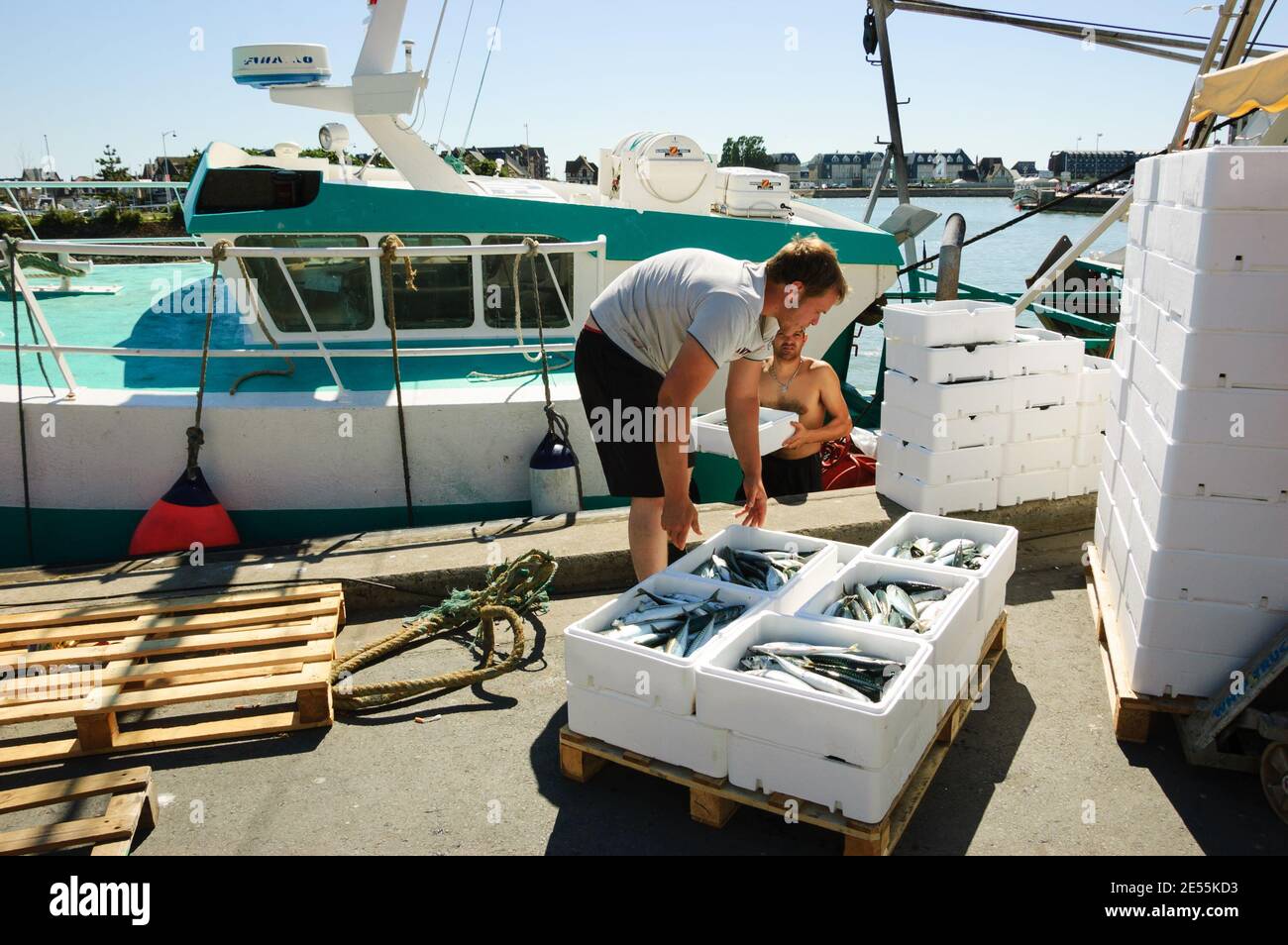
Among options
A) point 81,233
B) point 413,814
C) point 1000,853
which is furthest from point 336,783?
point 81,233

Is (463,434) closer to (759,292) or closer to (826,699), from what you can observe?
(759,292)

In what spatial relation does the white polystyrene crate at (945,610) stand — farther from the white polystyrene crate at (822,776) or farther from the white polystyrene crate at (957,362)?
the white polystyrene crate at (957,362)

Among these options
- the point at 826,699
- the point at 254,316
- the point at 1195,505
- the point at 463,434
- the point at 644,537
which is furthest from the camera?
the point at 254,316

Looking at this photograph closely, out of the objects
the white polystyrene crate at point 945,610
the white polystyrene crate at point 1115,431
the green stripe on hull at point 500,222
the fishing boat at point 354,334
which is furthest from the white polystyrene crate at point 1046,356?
the green stripe on hull at point 500,222

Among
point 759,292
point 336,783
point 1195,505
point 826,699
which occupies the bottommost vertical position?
point 336,783

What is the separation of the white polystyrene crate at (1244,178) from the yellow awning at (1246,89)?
116 cm

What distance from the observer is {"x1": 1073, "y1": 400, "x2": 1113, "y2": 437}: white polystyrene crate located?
18.8ft

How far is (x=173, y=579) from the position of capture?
5.23m

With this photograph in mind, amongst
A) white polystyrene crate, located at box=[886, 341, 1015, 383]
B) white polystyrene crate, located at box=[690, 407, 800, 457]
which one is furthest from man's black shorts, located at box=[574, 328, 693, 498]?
white polystyrene crate, located at box=[886, 341, 1015, 383]

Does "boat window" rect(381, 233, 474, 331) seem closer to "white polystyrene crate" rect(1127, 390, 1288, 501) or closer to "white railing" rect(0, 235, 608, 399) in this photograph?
"white railing" rect(0, 235, 608, 399)

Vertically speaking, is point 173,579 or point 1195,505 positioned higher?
point 1195,505

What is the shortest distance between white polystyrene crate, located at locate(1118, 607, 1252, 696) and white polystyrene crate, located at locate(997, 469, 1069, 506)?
6.29ft

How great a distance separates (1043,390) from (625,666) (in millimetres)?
3460
